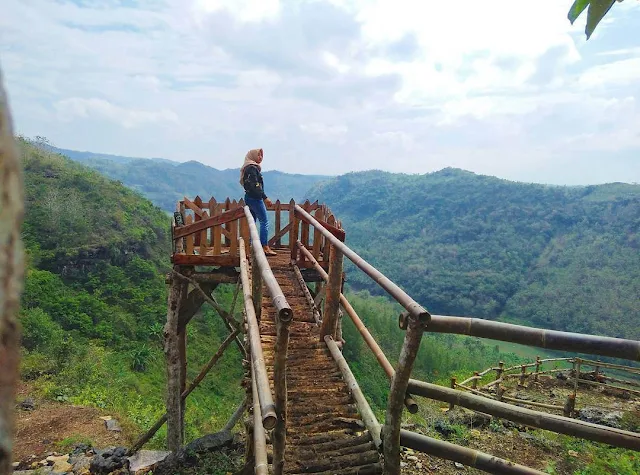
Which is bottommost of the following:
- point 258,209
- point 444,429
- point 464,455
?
point 444,429

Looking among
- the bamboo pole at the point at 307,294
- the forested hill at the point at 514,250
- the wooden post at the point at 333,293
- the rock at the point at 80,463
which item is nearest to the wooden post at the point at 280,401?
the wooden post at the point at 333,293

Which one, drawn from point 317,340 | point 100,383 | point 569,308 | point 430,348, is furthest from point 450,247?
point 317,340

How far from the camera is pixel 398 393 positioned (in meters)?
2.11

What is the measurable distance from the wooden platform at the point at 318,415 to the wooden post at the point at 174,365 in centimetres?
270

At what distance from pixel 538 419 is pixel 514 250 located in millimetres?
93203

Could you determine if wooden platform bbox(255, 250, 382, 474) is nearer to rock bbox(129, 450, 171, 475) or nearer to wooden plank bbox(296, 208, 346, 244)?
wooden plank bbox(296, 208, 346, 244)

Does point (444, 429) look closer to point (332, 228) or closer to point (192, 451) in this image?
point (332, 228)

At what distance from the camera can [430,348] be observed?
43.2m

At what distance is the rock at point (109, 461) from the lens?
5930 mm

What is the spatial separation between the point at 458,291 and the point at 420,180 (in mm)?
76502

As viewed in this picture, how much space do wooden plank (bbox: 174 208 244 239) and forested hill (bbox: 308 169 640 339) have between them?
56391mm

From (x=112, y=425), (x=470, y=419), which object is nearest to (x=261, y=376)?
(x=470, y=419)

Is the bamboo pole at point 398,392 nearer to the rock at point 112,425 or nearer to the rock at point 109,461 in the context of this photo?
the rock at point 109,461

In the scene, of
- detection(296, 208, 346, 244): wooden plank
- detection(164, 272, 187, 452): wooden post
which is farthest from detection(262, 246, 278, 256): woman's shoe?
detection(164, 272, 187, 452): wooden post
